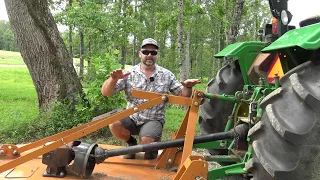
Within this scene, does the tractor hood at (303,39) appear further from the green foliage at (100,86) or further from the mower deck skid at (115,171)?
the green foliage at (100,86)

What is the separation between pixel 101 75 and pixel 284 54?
3.57 m

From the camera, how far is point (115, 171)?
3.45 meters

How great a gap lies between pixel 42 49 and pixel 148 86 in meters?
2.85

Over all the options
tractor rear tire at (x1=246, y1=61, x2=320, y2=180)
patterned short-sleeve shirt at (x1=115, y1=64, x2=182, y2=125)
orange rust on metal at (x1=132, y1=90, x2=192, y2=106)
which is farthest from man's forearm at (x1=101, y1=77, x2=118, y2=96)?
tractor rear tire at (x1=246, y1=61, x2=320, y2=180)

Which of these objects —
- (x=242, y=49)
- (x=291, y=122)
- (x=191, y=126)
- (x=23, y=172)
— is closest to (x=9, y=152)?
(x=23, y=172)

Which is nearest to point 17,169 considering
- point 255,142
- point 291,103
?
point 255,142

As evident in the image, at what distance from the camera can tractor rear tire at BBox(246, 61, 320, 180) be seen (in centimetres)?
205

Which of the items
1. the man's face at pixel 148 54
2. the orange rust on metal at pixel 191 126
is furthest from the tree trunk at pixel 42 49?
the orange rust on metal at pixel 191 126

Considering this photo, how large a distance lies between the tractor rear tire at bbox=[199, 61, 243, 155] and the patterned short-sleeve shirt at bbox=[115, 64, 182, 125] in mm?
471

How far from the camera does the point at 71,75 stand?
6.24 meters

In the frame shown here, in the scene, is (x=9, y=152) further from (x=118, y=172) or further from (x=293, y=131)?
(x=293, y=131)

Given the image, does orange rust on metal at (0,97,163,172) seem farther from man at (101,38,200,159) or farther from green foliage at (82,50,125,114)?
green foliage at (82,50,125,114)

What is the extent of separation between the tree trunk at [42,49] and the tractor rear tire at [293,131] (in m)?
4.56

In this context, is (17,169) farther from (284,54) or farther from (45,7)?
(45,7)
